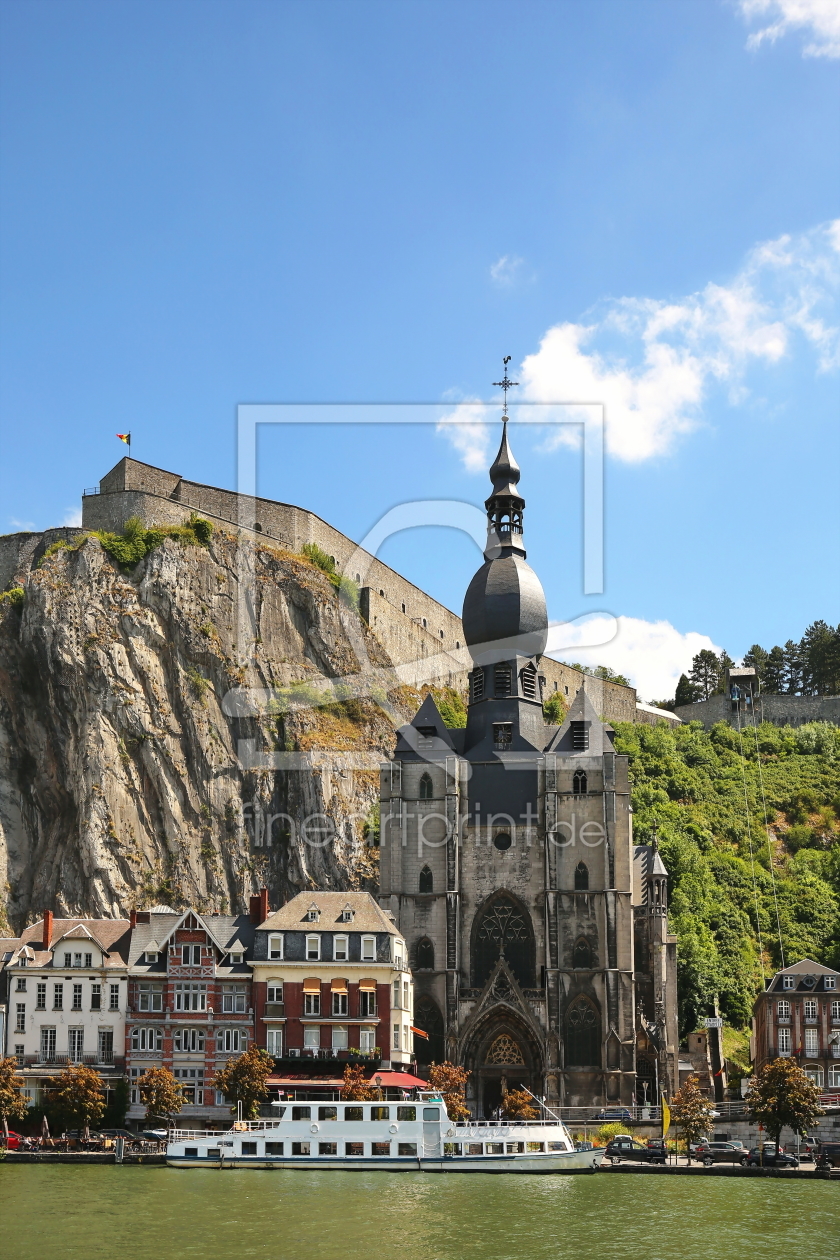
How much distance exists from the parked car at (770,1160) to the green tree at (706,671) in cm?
10894

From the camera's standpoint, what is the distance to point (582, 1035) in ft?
232

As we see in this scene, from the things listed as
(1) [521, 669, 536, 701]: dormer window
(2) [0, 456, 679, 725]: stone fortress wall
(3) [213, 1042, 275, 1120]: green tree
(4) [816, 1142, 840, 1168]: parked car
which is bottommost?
(4) [816, 1142, 840, 1168]: parked car

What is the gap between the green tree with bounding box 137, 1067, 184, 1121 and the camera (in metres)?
58.8

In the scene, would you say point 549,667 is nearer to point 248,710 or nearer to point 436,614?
point 436,614

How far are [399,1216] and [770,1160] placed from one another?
18.7 m

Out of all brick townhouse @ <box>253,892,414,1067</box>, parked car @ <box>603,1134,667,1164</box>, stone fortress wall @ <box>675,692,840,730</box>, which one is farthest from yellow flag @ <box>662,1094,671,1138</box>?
stone fortress wall @ <box>675,692,840,730</box>

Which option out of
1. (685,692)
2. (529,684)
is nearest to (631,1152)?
(529,684)

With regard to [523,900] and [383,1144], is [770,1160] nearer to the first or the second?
[383,1144]

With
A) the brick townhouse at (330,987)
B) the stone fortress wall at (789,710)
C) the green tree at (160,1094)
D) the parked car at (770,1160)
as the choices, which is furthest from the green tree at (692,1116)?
the stone fortress wall at (789,710)

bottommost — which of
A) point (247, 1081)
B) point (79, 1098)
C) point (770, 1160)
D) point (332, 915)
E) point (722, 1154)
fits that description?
point (722, 1154)

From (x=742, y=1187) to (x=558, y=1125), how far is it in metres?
9.46

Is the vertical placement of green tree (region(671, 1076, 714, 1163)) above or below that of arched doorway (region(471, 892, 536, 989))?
below

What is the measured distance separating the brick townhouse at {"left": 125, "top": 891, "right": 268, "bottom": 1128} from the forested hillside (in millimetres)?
31005

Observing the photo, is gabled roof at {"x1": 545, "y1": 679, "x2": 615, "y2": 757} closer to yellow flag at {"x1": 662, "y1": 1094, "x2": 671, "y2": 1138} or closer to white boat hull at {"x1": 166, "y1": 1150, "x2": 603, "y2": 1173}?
yellow flag at {"x1": 662, "y1": 1094, "x2": 671, "y2": 1138}
